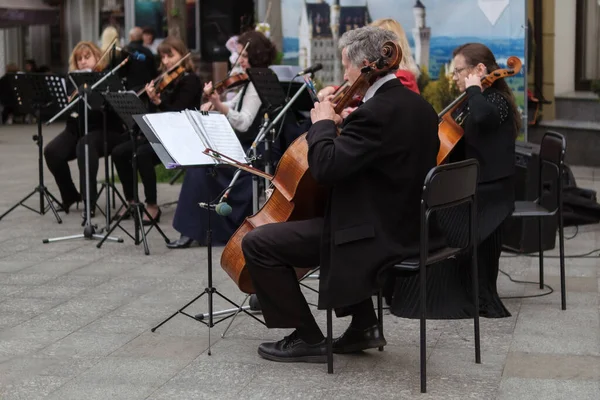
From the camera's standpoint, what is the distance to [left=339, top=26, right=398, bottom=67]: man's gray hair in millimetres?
4738

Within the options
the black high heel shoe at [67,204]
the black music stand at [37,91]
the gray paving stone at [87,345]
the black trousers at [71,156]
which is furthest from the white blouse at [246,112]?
the gray paving stone at [87,345]

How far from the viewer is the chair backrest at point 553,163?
604cm

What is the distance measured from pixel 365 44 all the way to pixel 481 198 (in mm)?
1461

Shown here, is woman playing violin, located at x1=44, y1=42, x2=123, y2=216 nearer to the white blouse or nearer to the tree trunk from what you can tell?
the white blouse

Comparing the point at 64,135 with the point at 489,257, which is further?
the point at 64,135

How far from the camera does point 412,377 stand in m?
4.81

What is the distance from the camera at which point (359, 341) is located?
16.8 feet

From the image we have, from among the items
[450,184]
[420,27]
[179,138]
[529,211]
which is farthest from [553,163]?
[420,27]

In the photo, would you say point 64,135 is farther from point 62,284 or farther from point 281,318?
point 281,318

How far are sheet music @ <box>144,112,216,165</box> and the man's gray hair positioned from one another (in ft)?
3.13

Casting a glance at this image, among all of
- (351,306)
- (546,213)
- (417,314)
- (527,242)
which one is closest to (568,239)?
(527,242)

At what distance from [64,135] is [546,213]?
16.4 ft

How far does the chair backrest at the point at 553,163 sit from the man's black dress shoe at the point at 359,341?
60.5 inches

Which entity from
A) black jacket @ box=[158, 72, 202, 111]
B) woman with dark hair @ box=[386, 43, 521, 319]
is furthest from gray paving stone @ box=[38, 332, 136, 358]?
black jacket @ box=[158, 72, 202, 111]
